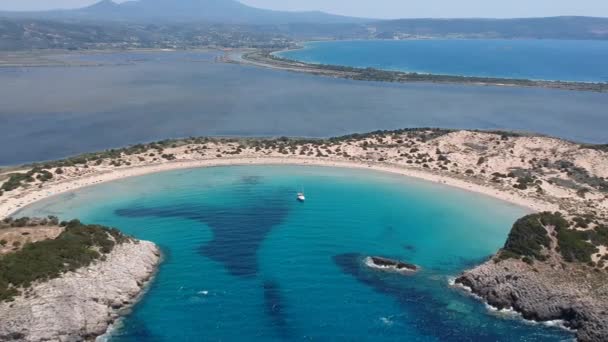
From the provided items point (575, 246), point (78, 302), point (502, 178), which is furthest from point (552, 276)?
point (78, 302)

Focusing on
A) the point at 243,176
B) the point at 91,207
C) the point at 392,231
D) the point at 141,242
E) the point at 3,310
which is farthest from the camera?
the point at 243,176

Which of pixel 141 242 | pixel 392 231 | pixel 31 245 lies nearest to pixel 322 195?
pixel 392 231

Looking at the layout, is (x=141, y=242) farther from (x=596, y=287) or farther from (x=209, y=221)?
(x=596, y=287)

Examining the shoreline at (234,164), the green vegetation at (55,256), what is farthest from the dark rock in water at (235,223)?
the shoreline at (234,164)

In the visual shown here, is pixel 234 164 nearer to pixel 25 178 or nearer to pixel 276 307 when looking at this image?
pixel 25 178

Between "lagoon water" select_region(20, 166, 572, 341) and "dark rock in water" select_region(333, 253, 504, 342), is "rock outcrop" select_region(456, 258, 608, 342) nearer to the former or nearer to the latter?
"lagoon water" select_region(20, 166, 572, 341)

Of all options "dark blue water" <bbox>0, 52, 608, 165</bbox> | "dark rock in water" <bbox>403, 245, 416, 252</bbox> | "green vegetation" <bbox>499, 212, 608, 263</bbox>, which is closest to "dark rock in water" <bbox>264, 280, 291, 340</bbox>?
"dark rock in water" <bbox>403, 245, 416, 252</bbox>
